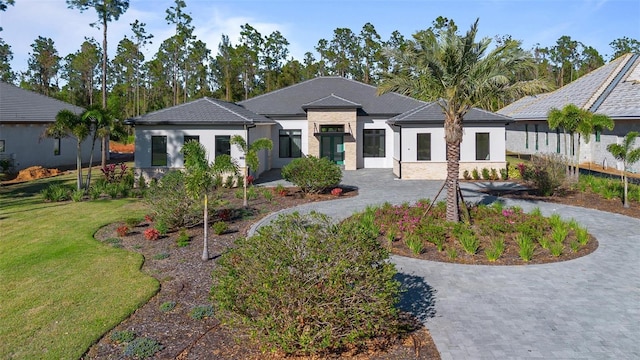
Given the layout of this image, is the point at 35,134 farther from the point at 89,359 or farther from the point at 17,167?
the point at 89,359

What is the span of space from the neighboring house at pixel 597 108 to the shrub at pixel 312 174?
571 inches

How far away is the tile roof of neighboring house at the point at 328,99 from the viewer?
104ft

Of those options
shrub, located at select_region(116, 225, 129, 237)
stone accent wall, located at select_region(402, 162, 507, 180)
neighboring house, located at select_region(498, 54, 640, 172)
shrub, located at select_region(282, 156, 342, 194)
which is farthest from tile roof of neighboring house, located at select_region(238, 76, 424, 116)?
shrub, located at select_region(116, 225, 129, 237)

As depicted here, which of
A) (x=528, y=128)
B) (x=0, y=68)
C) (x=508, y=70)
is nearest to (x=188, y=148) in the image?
(x=508, y=70)

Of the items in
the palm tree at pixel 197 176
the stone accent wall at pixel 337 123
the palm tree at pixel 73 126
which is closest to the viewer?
the palm tree at pixel 197 176

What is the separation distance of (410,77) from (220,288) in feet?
34.5

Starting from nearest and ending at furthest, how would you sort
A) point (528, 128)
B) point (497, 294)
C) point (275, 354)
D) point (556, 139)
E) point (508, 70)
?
point (275, 354) < point (497, 294) < point (508, 70) < point (556, 139) < point (528, 128)

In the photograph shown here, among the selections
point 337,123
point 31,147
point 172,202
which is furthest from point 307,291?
point 31,147

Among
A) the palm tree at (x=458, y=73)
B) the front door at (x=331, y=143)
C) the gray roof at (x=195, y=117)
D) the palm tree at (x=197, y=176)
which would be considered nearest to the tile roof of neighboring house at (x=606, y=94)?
the front door at (x=331, y=143)

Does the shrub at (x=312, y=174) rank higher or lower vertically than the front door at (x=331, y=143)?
lower

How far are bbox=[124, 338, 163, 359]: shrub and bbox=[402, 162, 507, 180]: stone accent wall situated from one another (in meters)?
20.5

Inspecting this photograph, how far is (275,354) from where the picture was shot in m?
6.41

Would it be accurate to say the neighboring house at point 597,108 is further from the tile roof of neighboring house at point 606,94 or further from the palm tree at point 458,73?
the palm tree at point 458,73

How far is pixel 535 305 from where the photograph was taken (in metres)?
8.51
